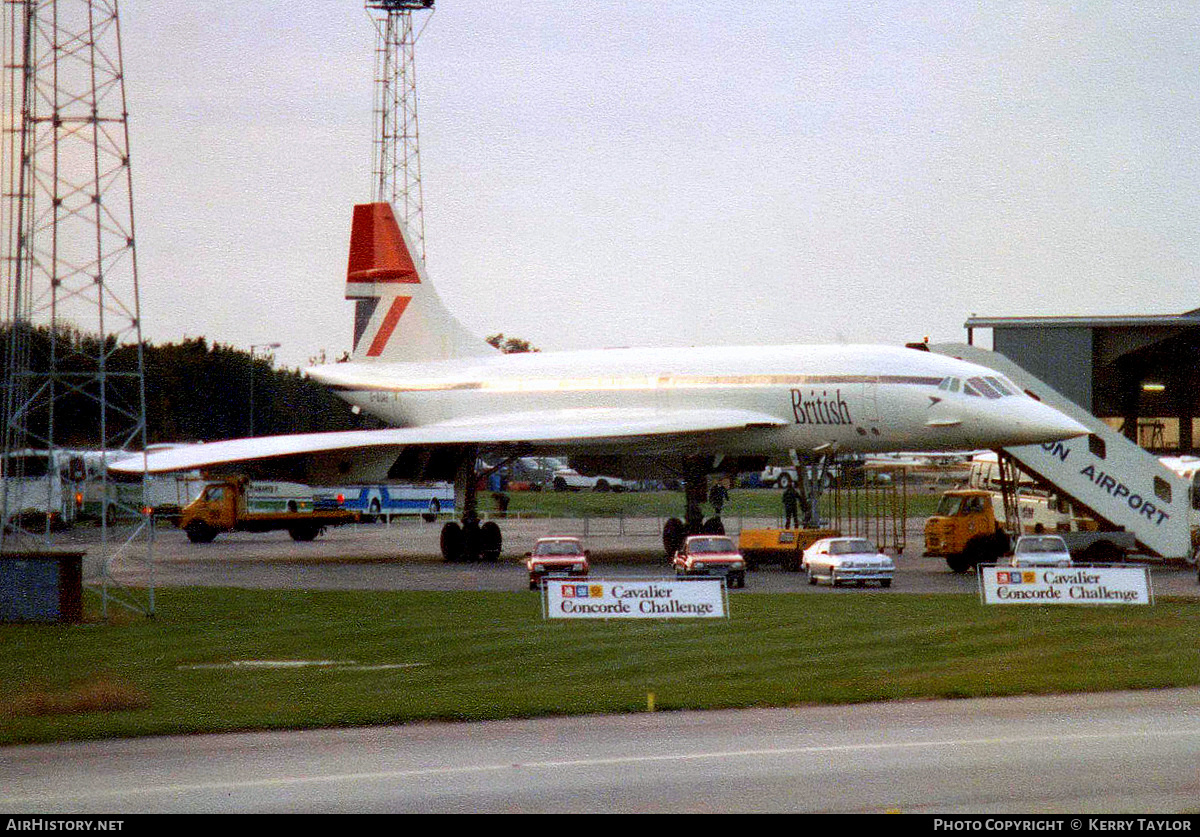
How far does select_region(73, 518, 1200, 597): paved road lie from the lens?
34.3 meters

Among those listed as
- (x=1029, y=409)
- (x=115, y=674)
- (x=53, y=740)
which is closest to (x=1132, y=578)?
(x=1029, y=409)

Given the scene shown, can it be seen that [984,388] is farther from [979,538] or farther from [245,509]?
[245,509]

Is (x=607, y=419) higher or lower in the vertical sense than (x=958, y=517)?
higher

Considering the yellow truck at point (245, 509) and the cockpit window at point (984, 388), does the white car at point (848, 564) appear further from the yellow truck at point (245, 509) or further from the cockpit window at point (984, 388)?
the yellow truck at point (245, 509)

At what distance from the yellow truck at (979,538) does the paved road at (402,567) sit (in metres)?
0.64

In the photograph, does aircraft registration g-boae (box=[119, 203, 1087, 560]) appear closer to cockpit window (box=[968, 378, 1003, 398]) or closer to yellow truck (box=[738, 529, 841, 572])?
cockpit window (box=[968, 378, 1003, 398])

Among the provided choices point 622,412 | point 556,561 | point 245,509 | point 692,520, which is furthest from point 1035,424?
point 245,509

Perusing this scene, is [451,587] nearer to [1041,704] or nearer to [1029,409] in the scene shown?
[1029,409]

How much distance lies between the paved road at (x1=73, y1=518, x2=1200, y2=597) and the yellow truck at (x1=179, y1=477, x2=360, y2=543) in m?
0.84

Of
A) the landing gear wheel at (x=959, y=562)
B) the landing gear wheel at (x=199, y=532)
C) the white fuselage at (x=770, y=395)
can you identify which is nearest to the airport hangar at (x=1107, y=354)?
the white fuselage at (x=770, y=395)

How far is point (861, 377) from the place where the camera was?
38438 mm

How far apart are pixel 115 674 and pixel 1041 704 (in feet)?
37.0

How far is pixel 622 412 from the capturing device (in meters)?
42.2

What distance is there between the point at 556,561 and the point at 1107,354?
89.8 ft
